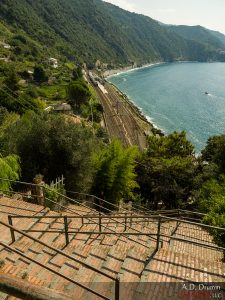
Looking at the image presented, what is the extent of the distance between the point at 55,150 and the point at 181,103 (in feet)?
288

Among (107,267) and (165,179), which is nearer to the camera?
(107,267)

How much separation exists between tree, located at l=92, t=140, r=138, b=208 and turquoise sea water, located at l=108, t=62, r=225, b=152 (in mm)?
42053

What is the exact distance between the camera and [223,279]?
7.19 meters

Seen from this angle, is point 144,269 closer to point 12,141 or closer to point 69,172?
point 69,172

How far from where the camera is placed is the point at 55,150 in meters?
20.5

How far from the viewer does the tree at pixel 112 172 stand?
22609mm

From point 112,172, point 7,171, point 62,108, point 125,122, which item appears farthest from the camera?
point 125,122

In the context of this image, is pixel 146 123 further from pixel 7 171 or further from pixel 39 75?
pixel 7 171

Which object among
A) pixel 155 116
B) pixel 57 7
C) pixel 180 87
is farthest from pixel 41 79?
pixel 57 7

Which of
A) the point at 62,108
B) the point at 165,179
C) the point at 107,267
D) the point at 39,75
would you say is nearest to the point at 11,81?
the point at 62,108

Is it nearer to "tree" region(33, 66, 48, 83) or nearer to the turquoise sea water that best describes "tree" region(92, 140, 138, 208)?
the turquoise sea water

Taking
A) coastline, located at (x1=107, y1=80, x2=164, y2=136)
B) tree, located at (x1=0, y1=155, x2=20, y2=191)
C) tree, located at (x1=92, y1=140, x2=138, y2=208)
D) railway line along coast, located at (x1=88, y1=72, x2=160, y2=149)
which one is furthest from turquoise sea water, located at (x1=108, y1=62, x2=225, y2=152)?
tree, located at (x1=0, y1=155, x2=20, y2=191)

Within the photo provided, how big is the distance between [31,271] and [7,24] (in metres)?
150

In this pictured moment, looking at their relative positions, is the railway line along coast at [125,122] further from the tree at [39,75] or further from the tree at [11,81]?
the tree at [11,81]
